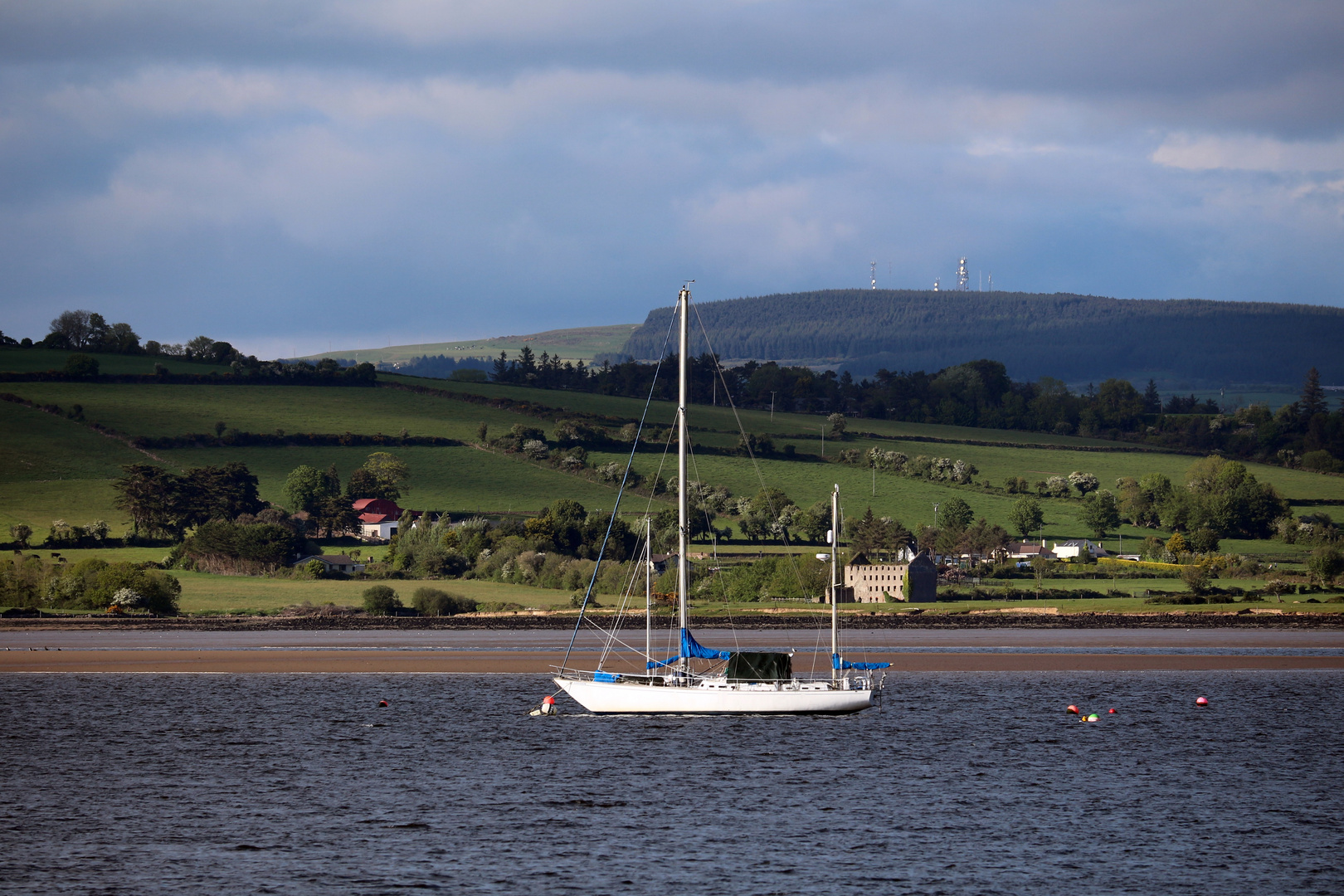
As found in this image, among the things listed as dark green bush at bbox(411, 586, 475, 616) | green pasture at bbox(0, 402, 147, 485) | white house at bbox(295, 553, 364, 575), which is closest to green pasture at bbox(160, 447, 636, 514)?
green pasture at bbox(0, 402, 147, 485)

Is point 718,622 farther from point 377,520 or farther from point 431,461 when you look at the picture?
point 431,461

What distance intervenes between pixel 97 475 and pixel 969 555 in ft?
310

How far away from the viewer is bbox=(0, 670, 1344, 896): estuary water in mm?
30859

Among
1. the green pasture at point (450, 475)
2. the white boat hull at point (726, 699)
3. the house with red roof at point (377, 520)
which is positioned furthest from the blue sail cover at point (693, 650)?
the house with red roof at point (377, 520)

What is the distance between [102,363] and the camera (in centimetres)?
18800

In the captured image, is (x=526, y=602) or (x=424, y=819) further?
(x=526, y=602)

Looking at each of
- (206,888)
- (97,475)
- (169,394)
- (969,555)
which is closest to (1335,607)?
(969,555)

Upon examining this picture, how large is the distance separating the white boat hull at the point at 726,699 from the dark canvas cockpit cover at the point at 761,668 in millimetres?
314

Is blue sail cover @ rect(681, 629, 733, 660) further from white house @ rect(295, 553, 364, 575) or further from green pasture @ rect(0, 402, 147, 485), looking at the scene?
green pasture @ rect(0, 402, 147, 485)

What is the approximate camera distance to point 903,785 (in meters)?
41.4

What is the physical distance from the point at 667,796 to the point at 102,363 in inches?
6690

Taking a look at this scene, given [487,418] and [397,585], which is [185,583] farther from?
[487,418]

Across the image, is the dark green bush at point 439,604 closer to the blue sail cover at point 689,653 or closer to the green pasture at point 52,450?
the green pasture at point 52,450

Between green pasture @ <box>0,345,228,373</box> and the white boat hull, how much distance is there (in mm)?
149212
